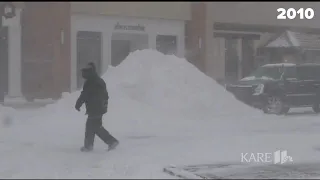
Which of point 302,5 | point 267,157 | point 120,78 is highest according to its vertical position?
point 302,5

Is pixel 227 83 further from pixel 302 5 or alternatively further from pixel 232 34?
pixel 302 5

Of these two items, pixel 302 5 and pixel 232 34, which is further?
pixel 232 34

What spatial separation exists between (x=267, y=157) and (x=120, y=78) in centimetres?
750

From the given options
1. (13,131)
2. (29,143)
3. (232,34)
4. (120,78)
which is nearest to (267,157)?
(29,143)

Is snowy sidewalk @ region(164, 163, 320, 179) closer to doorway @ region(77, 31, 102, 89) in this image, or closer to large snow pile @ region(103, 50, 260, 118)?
large snow pile @ region(103, 50, 260, 118)

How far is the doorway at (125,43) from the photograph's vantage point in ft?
81.2

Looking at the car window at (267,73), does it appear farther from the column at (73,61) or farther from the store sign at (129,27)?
the column at (73,61)

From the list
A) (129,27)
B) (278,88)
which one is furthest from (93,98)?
(129,27)

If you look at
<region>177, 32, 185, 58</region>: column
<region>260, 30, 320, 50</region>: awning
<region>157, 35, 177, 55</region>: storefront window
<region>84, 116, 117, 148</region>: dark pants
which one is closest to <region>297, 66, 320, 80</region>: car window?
<region>260, 30, 320, 50</region>: awning

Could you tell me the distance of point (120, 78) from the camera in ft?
55.4

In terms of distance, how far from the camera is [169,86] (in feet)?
54.9

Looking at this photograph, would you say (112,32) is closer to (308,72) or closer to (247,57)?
(247,57)

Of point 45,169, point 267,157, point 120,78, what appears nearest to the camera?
point 45,169

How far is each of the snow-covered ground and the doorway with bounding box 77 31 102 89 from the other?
4.76m
